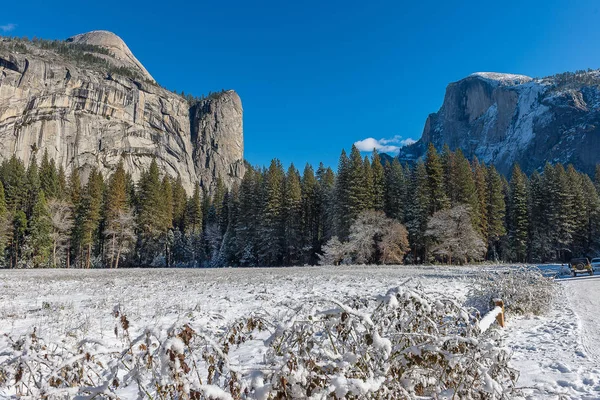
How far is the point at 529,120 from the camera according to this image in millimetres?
147500

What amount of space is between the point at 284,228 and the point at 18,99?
8211 centimetres

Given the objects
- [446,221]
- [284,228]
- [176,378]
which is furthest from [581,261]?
[284,228]

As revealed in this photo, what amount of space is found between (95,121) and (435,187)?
91314 mm

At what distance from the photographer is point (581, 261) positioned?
2198cm

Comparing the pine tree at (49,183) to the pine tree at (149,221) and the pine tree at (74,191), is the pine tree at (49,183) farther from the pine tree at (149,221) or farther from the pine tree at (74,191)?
the pine tree at (149,221)

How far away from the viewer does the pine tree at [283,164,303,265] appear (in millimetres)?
47750

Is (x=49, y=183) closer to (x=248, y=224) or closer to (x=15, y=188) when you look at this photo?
(x=15, y=188)

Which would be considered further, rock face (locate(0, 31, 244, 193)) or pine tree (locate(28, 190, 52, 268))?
rock face (locate(0, 31, 244, 193))

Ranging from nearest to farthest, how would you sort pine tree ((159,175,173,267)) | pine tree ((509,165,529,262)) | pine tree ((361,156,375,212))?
pine tree ((361,156,375,212)), pine tree ((509,165,529,262)), pine tree ((159,175,173,267))

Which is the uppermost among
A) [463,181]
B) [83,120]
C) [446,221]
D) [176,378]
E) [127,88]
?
[127,88]

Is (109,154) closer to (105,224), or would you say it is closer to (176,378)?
(105,224)

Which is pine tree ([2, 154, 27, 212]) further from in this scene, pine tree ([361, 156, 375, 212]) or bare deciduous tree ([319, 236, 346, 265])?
pine tree ([361, 156, 375, 212])

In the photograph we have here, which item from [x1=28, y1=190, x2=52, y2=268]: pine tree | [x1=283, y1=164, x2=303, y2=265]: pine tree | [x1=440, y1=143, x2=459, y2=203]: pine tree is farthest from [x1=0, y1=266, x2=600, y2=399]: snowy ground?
[x1=283, y1=164, x2=303, y2=265]: pine tree

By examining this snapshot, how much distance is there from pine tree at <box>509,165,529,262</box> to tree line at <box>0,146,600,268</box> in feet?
0.43
